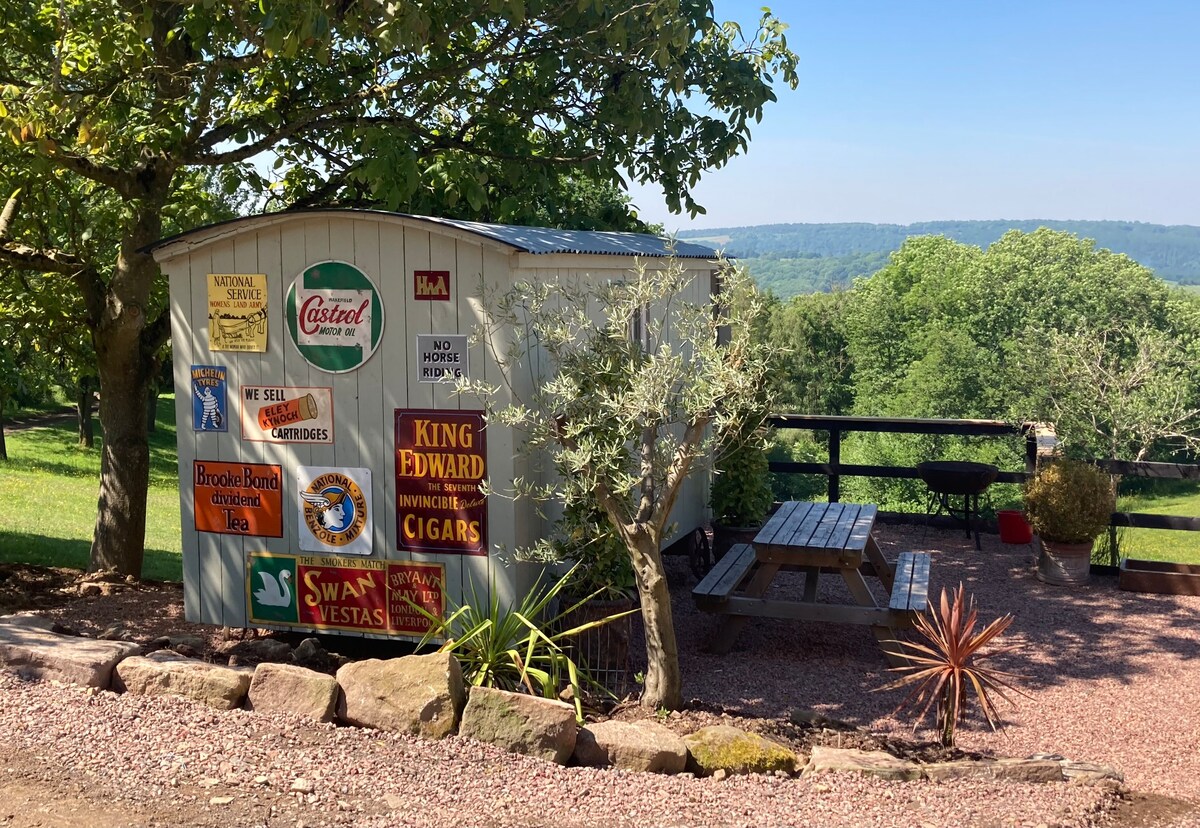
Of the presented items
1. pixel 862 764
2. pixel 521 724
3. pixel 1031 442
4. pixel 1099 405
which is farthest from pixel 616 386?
pixel 1099 405

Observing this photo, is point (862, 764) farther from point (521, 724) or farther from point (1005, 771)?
point (521, 724)

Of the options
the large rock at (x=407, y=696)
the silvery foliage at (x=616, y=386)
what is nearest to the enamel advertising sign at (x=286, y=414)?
the silvery foliage at (x=616, y=386)

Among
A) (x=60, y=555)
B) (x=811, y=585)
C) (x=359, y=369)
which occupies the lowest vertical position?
(x=60, y=555)

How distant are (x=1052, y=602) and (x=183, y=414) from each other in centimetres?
672

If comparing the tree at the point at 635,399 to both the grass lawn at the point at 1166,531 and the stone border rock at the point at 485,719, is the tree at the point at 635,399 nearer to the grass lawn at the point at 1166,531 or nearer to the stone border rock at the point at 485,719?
the stone border rock at the point at 485,719

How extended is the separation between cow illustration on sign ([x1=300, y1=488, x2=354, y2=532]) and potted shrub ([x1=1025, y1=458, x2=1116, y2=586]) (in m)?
5.90

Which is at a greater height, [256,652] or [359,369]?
[359,369]

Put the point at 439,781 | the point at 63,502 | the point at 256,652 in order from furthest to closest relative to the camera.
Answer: the point at 63,502 → the point at 256,652 → the point at 439,781

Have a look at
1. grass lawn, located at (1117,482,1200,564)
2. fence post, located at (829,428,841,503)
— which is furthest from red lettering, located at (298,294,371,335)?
grass lawn, located at (1117,482,1200,564)

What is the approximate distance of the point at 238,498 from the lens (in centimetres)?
712

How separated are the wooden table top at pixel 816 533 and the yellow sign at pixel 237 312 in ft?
11.4

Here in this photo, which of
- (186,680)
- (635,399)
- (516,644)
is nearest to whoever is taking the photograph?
(186,680)

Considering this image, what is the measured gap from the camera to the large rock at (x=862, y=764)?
4891 millimetres

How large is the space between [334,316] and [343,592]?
5.54 ft
